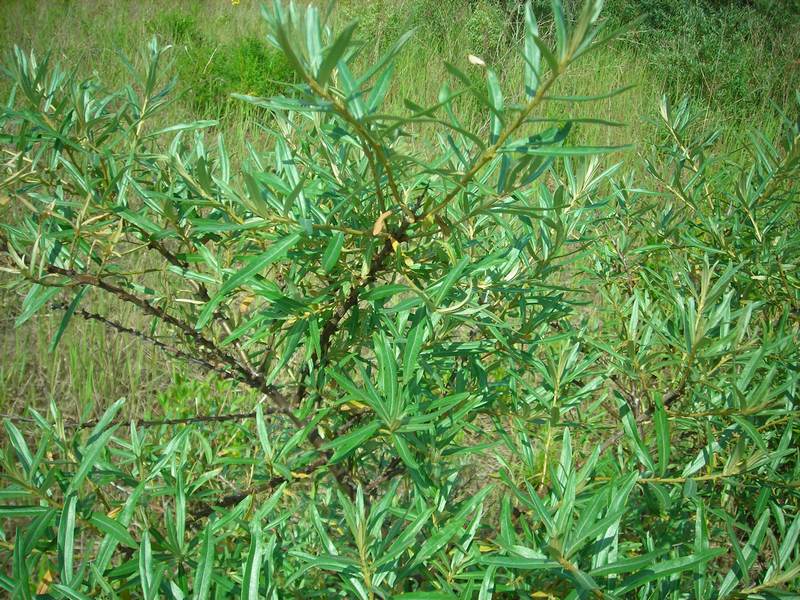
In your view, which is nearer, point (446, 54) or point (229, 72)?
point (229, 72)

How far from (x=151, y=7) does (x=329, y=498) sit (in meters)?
5.21

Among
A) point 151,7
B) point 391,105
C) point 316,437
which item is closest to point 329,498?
point 316,437

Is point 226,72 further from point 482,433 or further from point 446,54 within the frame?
point 482,433

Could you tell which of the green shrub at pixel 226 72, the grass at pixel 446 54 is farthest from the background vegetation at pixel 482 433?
the green shrub at pixel 226 72

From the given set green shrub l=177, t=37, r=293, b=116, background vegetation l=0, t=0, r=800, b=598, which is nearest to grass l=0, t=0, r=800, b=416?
green shrub l=177, t=37, r=293, b=116

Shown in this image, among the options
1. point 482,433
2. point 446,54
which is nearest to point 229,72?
point 446,54

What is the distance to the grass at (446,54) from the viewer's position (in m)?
3.52

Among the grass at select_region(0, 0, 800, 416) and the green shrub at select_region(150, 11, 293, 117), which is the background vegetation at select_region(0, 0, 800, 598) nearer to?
the grass at select_region(0, 0, 800, 416)

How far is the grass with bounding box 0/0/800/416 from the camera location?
352 centimetres

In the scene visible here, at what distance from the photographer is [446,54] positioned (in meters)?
4.21

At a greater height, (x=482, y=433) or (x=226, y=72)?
(x=226, y=72)

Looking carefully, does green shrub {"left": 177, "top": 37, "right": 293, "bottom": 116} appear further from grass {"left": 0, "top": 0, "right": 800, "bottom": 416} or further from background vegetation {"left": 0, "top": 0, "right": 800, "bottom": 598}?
background vegetation {"left": 0, "top": 0, "right": 800, "bottom": 598}

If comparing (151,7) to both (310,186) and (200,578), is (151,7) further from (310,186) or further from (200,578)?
(200,578)

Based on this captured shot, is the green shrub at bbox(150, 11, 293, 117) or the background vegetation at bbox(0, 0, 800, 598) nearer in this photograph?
the background vegetation at bbox(0, 0, 800, 598)
